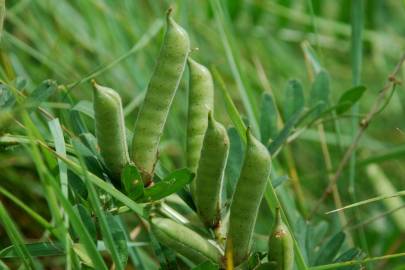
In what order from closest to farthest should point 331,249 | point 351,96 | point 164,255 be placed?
point 164,255 → point 331,249 → point 351,96

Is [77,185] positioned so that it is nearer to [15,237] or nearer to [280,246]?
[15,237]

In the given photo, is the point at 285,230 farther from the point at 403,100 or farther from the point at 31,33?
the point at 403,100

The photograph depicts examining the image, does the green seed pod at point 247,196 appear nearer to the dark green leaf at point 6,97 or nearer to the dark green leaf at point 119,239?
the dark green leaf at point 119,239

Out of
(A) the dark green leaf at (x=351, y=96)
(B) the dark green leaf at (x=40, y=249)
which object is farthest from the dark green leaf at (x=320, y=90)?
(B) the dark green leaf at (x=40, y=249)

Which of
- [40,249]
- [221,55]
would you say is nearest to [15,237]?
[40,249]

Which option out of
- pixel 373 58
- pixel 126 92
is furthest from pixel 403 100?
pixel 126 92

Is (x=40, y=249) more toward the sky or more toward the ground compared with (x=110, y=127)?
more toward the ground
